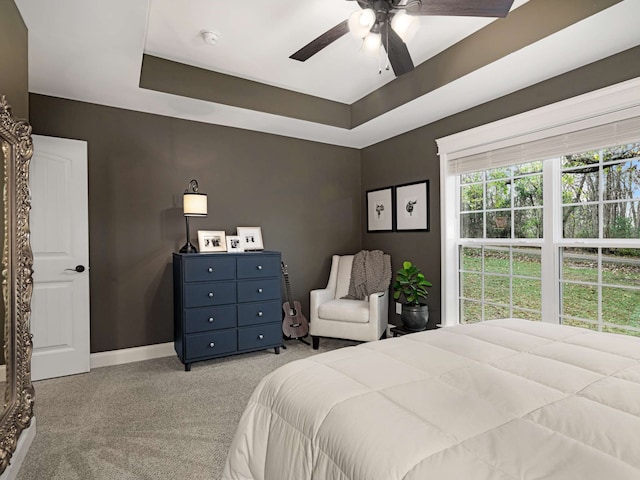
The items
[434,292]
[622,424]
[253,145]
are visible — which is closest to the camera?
[622,424]

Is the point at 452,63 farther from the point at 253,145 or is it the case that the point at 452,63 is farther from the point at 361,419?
the point at 361,419

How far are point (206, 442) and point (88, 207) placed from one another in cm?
236

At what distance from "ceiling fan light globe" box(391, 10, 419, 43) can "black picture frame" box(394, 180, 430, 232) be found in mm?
2029

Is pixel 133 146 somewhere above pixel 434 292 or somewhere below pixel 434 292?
above

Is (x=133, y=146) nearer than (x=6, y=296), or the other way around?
(x=6, y=296)

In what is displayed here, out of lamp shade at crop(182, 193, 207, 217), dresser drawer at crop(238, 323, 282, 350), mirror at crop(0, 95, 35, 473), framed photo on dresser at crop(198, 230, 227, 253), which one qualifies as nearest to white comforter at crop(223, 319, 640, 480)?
mirror at crop(0, 95, 35, 473)

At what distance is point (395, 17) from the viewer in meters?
1.95

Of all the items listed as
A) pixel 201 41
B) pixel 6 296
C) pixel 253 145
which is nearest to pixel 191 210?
pixel 253 145

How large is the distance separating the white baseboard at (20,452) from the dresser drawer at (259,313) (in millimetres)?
1663

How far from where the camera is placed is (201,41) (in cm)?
276

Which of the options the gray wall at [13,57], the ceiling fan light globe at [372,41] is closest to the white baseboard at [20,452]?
the gray wall at [13,57]

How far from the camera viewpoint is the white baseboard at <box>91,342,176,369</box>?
11.0 feet

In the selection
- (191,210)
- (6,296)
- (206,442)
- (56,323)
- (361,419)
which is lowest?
(206,442)

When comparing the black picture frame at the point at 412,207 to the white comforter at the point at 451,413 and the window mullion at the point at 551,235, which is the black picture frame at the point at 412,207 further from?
the white comforter at the point at 451,413
